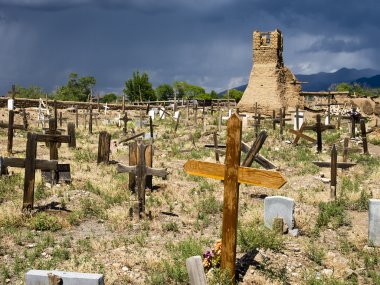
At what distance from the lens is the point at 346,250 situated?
817 centimetres

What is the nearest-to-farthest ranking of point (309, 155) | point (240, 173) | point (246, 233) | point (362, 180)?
point (240, 173)
point (246, 233)
point (362, 180)
point (309, 155)

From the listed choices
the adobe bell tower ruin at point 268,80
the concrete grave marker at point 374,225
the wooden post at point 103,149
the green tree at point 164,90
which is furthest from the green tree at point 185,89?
the concrete grave marker at point 374,225

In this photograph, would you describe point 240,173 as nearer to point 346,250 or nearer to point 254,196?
point 346,250

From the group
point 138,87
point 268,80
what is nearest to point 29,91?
point 138,87

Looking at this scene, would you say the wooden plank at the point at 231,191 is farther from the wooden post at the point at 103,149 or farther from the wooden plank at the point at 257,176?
the wooden post at the point at 103,149

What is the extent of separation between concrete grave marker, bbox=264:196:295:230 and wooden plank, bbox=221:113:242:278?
350 centimetres

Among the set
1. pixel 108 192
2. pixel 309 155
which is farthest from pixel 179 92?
pixel 108 192

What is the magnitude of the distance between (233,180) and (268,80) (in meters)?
32.8

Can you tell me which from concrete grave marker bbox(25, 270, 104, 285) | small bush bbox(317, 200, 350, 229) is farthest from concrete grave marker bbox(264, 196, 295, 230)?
concrete grave marker bbox(25, 270, 104, 285)

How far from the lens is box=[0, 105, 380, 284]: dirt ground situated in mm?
7004

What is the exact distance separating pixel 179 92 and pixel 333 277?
121717 millimetres

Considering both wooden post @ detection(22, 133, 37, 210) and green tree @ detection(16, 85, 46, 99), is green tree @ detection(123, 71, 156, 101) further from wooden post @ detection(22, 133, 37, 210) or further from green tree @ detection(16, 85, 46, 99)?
wooden post @ detection(22, 133, 37, 210)

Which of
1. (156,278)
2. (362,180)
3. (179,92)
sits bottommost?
(156,278)

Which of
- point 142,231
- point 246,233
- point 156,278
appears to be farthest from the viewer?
point 142,231
